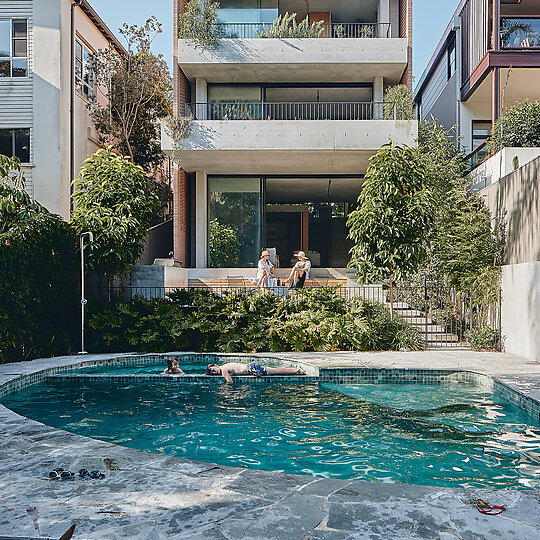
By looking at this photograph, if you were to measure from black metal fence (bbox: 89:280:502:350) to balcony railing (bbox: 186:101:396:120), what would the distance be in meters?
6.60

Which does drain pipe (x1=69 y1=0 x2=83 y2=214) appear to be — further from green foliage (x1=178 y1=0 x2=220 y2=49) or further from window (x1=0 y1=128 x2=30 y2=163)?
green foliage (x1=178 y1=0 x2=220 y2=49)

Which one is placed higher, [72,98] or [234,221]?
[72,98]

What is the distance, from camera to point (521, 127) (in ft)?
45.6

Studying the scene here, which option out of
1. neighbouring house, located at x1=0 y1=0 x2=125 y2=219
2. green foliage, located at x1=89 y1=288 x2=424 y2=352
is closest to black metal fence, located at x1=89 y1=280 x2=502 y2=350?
green foliage, located at x1=89 y1=288 x2=424 y2=352

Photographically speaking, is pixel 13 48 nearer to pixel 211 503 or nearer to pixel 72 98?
pixel 72 98

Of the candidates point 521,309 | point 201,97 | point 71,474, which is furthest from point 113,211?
point 71,474

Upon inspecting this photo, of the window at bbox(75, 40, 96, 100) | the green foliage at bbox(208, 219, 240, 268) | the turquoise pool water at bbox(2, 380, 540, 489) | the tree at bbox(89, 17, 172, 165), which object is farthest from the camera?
the tree at bbox(89, 17, 172, 165)

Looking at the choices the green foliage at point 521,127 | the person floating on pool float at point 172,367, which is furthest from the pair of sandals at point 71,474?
the green foliage at point 521,127

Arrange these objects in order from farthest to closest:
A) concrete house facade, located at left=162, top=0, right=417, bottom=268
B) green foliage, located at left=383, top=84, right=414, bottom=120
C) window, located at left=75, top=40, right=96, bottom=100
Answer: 1. window, located at left=75, top=40, right=96, bottom=100
2. green foliage, located at left=383, top=84, right=414, bottom=120
3. concrete house facade, located at left=162, top=0, right=417, bottom=268

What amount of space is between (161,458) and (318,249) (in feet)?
57.0

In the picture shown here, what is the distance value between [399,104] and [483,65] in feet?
A: 8.42

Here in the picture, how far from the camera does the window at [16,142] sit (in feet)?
56.8

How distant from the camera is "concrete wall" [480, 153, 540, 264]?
1038 centimetres

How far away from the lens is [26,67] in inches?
684
